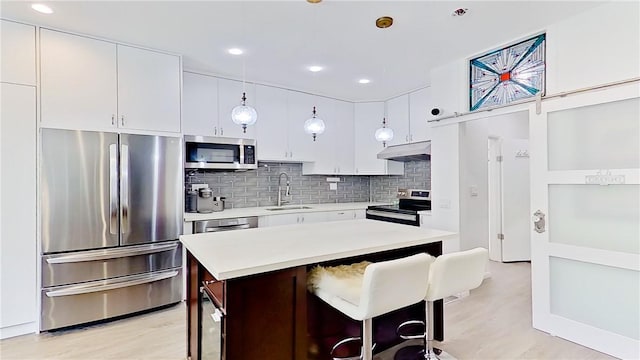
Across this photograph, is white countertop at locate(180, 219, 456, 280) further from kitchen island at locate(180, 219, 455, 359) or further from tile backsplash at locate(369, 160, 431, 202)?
tile backsplash at locate(369, 160, 431, 202)

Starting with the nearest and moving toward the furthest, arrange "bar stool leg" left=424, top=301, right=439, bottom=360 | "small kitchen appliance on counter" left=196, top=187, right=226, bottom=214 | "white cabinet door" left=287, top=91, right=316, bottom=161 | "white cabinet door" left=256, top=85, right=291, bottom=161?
"bar stool leg" left=424, top=301, right=439, bottom=360 < "small kitchen appliance on counter" left=196, top=187, right=226, bottom=214 < "white cabinet door" left=256, top=85, right=291, bottom=161 < "white cabinet door" left=287, top=91, right=316, bottom=161

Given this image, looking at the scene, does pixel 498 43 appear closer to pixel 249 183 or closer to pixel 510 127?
pixel 510 127

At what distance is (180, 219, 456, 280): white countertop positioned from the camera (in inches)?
59.8

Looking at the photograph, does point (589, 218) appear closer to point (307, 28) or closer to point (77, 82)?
point (307, 28)

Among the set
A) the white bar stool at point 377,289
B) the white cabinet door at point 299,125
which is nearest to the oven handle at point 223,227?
the white cabinet door at point 299,125

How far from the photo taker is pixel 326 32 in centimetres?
277

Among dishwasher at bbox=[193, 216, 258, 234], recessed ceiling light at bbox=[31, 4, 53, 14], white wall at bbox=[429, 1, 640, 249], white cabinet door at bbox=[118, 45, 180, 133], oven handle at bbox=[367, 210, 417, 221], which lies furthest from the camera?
oven handle at bbox=[367, 210, 417, 221]

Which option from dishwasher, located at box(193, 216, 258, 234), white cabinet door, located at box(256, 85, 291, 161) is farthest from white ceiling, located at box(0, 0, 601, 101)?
dishwasher, located at box(193, 216, 258, 234)

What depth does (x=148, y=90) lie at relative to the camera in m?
3.13

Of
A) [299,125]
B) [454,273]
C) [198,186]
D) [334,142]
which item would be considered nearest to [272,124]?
[299,125]

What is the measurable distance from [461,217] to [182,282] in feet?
9.92

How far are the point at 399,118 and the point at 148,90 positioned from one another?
3.19 m

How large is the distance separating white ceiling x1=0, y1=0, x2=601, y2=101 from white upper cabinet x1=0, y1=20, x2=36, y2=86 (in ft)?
0.29

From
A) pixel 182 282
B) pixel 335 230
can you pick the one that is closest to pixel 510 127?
pixel 335 230
